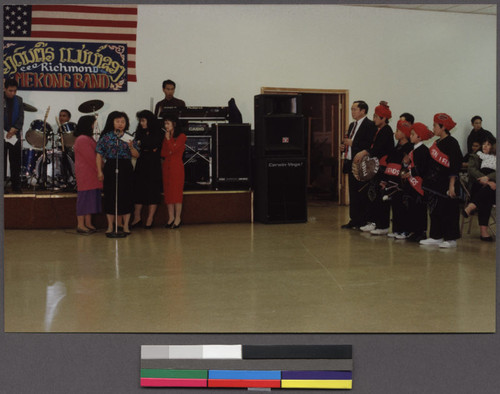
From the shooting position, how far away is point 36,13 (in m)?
8.42

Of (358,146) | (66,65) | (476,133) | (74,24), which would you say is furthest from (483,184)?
(74,24)

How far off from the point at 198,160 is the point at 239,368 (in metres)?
5.55

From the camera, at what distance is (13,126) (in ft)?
23.1

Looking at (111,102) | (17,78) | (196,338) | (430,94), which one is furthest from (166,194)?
(430,94)

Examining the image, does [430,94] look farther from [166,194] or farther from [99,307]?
[99,307]

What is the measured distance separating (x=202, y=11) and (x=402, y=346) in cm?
732

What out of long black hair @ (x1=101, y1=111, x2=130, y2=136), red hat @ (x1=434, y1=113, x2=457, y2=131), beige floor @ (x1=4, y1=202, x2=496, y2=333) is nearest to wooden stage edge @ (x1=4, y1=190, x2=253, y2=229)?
beige floor @ (x1=4, y1=202, x2=496, y2=333)

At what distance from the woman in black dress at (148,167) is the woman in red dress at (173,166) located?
0.08 m

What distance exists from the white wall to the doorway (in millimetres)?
285

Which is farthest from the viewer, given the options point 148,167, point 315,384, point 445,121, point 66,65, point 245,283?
point 66,65

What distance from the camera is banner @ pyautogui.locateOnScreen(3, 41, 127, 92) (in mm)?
8414

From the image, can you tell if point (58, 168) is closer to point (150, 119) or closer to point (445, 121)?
point (150, 119)

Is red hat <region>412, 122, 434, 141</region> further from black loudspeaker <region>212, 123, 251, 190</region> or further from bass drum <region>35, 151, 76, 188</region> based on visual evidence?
bass drum <region>35, 151, 76, 188</region>

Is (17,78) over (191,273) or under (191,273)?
over
